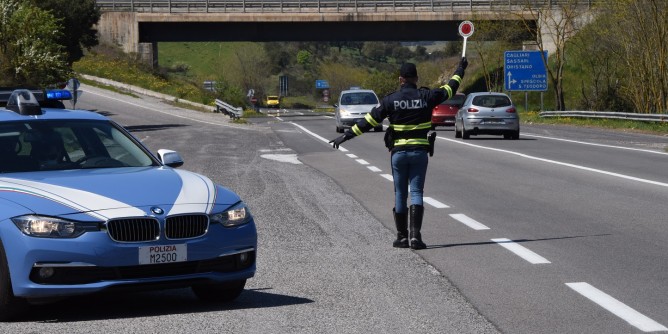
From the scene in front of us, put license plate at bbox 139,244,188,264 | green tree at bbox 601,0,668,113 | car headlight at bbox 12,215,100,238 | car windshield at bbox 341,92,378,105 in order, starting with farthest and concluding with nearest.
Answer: green tree at bbox 601,0,668,113
car windshield at bbox 341,92,378,105
license plate at bbox 139,244,188,264
car headlight at bbox 12,215,100,238

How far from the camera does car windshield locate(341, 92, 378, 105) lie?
1800 inches

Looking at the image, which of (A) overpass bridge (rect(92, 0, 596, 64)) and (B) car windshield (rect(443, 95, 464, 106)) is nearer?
(B) car windshield (rect(443, 95, 464, 106))

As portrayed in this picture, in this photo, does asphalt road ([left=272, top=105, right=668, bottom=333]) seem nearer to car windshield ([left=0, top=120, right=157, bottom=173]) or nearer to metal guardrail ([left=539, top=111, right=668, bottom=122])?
car windshield ([left=0, top=120, right=157, bottom=173])

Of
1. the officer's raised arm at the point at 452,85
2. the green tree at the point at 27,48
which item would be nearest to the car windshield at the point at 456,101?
the green tree at the point at 27,48

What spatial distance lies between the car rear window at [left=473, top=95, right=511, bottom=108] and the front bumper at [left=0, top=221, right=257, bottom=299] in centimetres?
2964

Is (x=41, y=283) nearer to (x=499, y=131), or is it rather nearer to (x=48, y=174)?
(x=48, y=174)

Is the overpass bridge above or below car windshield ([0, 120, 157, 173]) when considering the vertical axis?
above

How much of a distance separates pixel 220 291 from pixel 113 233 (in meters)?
1.04

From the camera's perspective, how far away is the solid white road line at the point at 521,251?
10.3 metres

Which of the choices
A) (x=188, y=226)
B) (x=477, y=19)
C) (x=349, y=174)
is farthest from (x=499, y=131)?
(x=477, y=19)

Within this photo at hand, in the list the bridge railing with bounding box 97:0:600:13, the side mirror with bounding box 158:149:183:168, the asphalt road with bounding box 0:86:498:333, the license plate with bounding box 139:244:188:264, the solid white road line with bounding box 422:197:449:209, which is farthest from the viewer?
the bridge railing with bounding box 97:0:600:13

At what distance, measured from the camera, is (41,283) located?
25.1 feet

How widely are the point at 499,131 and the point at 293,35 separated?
159 ft

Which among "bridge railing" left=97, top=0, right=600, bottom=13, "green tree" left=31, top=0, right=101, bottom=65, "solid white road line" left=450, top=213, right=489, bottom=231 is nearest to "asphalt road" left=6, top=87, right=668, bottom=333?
"solid white road line" left=450, top=213, right=489, bottom=231
